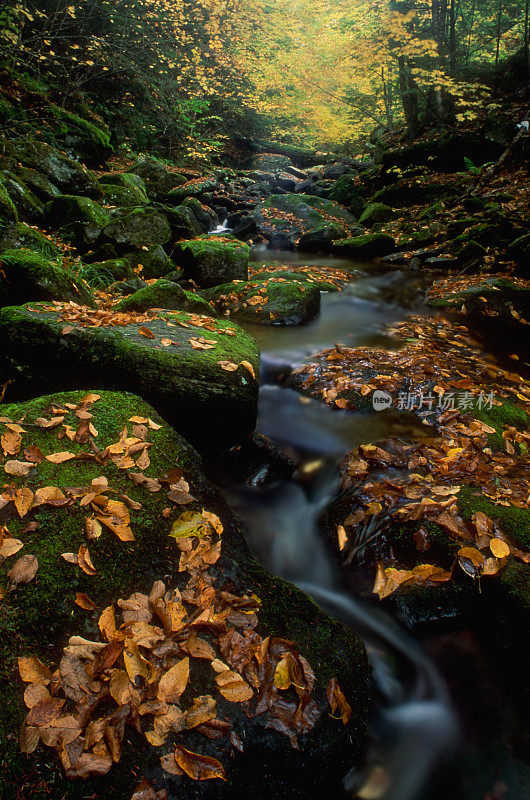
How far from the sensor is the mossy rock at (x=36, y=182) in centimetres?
753

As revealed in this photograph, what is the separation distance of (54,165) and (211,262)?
4134mm

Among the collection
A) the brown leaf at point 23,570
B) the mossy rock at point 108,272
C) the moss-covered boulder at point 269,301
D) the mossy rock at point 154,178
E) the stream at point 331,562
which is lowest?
the stream at point 331,562

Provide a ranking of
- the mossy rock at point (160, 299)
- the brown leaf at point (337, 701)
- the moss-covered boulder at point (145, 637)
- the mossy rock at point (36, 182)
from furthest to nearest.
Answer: the mossy rock at point (36, 182) < the mossy rock at point (160, 299) < the brown leaf at point (337, 701) < the moss-covered boulder at point (145, 637)

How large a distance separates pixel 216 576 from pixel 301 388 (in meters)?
3.05

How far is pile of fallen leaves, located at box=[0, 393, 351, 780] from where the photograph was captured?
55.5 inches

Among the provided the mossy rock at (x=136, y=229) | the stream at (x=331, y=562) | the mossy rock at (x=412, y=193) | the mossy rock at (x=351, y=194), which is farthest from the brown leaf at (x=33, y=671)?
the mossy rock at (x=351, y=194)

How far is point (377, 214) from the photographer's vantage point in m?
14.1

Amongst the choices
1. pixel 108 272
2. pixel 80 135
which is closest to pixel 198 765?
pixel 108 272

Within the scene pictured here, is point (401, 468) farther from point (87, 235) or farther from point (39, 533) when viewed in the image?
point (87, 235)

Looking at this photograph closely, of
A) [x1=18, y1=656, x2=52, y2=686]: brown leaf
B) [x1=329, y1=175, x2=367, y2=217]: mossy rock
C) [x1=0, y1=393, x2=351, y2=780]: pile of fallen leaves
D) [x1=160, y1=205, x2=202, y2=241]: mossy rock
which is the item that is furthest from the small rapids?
[x1=329, y1=175, x2=367, y2=217]: mossy rock

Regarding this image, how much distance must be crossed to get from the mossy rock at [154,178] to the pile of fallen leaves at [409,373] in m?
11.1

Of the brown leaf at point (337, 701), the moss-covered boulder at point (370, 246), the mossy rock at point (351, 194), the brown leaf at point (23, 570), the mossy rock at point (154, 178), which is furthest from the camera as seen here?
the mossy rock at point (351, 194)

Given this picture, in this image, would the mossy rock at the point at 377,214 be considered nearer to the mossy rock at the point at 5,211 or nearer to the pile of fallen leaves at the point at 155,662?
the mossy rock at the point at 5,211

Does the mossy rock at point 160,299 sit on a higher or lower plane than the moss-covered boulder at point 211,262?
lower
